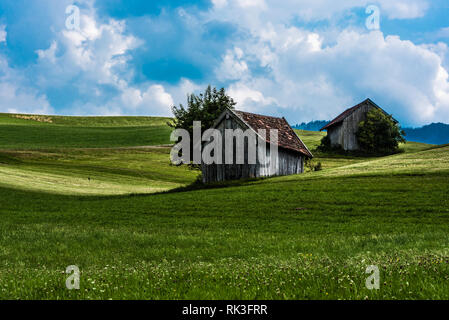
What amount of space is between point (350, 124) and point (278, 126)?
39.4 metres

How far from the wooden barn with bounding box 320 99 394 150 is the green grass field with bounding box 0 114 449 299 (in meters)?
39.3

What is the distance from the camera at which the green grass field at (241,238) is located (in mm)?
7262

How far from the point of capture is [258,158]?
45.5 metres

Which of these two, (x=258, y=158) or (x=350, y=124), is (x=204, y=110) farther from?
(x=350, y=124)

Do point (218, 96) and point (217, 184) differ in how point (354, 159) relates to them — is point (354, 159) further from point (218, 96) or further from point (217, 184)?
point (217, 184)

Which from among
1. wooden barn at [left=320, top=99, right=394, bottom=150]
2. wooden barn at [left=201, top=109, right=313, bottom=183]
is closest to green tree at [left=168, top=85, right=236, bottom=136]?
wooden barn at [left=201, top=109, right=313, bottom=183]

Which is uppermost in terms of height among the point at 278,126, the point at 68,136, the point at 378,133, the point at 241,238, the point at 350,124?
the point at 350,124

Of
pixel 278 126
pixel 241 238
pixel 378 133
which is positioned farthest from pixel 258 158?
pixel 378 133

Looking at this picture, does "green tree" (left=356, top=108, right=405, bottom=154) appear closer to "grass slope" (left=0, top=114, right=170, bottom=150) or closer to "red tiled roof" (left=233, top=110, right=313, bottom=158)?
"red tiled roof" (left=233, top=110, right=313, bottom=158)

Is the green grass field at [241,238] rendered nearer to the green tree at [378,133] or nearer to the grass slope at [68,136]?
the green tree at [378,133]

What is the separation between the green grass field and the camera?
7262mm

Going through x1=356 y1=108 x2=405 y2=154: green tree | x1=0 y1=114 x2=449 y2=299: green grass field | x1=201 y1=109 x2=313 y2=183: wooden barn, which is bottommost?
x1=0 y1=114 x2=449 y2=299: green grass field
